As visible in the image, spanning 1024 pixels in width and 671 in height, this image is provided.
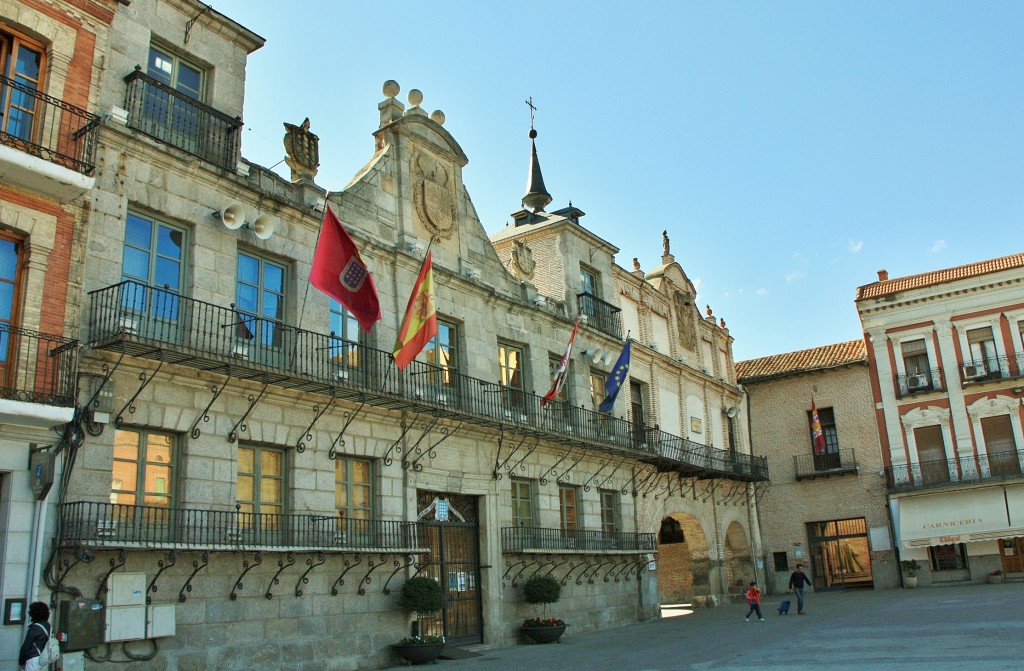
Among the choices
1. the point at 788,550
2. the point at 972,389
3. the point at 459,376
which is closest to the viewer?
the point at 459,376

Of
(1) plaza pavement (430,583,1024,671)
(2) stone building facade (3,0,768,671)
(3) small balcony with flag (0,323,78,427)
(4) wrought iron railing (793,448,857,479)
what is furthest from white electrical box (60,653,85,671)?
(4) wrought iron railing (793,448,857,479)

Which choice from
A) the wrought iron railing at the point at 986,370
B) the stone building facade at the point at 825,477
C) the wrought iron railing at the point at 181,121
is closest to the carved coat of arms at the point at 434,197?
the wrought iron railing at the point at 181,121

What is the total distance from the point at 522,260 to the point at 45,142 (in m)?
13.3

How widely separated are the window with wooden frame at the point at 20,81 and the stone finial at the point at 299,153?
15.1ft

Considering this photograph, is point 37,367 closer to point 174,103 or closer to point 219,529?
point 219,529

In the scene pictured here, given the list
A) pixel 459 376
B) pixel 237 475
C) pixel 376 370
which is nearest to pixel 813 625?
pixel 459 376

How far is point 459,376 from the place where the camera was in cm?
1891

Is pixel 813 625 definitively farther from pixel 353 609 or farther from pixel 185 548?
pixel 185 548

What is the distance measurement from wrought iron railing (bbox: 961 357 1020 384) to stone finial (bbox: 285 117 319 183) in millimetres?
25546

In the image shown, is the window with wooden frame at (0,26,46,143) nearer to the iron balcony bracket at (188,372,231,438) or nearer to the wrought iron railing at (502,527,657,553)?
the iron balcony bracket at (188,372,231,438)

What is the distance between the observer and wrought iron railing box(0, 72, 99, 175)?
11.8 meters

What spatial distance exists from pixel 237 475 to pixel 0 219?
4868 mm

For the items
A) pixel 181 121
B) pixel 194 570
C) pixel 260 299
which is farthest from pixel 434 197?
pixel 194 570

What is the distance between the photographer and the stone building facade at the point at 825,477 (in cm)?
3353
